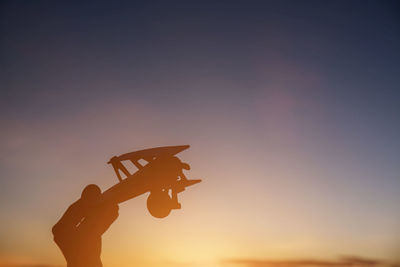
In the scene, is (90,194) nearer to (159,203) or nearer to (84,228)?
(84,228)

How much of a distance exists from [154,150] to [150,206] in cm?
186

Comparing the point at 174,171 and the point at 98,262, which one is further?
the point at 98,262

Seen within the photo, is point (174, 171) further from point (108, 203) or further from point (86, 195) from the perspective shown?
point (86, 195)

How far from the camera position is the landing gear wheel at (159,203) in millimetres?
11109

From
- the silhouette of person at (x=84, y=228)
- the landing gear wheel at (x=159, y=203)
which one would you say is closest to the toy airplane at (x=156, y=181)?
the landing gear wheel at (x=159, y=203)

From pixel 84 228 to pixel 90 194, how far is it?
3.70ft

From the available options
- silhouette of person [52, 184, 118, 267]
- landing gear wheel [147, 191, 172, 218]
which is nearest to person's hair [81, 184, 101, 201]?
silhouette of person [52, 184, 118, 267]

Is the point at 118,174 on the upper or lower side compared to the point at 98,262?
upper

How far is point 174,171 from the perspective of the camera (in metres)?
10.8

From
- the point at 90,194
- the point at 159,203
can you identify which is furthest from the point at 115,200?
the point at 159,203

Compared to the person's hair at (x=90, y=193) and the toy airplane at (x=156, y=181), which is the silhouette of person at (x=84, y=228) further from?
the toy airplane at (x=156, y=181)

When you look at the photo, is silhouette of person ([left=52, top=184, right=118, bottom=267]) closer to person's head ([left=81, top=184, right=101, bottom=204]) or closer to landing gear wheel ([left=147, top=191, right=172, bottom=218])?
person's head ([left=81, top=184, right=101, bottom=204])

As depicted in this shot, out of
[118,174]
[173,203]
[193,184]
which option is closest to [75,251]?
[118,174]

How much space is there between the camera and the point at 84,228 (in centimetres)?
1148
